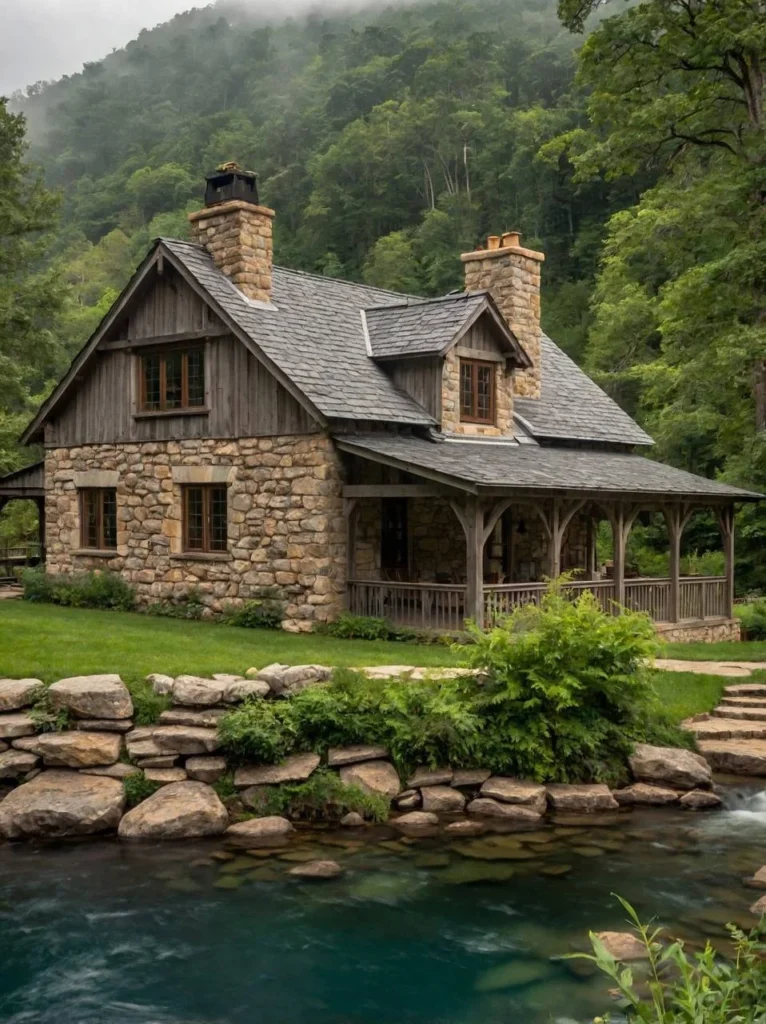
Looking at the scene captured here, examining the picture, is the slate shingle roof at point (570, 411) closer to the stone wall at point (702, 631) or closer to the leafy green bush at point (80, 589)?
the stone wall at point (702, 631)

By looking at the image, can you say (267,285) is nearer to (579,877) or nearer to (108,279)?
(579,877)

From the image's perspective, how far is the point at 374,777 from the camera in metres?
11.7

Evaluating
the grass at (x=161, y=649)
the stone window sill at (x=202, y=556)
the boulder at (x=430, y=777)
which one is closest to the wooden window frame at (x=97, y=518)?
the stone window sill at (x=202, y=556)

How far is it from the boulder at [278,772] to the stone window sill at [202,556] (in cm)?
782

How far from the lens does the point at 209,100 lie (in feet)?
362

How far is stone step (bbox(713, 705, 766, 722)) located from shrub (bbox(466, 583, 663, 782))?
1.69 meters

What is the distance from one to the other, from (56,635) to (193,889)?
7.04 m

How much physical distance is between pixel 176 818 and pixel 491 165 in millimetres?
62509

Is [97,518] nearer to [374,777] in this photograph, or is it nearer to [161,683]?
[161,683]

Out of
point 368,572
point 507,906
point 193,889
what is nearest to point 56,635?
point 368,572

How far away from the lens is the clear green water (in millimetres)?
7719

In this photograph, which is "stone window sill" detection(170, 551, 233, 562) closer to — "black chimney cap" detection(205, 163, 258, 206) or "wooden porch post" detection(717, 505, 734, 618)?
"black chimney cap" detection(205, 163, 258, 206)

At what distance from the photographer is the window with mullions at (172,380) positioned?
19984 millimetres

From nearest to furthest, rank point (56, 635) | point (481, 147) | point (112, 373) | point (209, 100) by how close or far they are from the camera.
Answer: point (56, 635)
point (112, 373)
point (481, 147)
point (209, 100)
